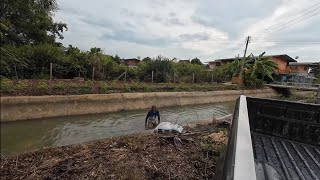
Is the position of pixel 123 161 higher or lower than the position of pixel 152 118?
higher

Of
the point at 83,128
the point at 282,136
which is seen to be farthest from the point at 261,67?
the point at 282,136

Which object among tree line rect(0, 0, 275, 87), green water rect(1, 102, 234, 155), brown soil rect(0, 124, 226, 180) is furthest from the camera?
tree line rect(0, 0, 275, 87)

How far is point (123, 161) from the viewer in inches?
165

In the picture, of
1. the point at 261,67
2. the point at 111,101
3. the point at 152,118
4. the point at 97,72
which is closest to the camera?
the point at 152,118

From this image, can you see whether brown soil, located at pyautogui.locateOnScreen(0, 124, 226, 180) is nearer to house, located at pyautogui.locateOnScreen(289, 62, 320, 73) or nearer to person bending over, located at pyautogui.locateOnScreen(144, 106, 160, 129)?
person bending over, located at pyautogui.locateOnScreen(144, 106, 160, 129)

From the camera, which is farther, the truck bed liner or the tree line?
the tree line

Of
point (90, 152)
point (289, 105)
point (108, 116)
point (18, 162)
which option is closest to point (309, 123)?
point (289, 105)

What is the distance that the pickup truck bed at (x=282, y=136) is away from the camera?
113 inches

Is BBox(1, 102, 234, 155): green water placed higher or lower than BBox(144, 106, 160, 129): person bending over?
lower

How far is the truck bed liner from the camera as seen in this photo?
9.71ft

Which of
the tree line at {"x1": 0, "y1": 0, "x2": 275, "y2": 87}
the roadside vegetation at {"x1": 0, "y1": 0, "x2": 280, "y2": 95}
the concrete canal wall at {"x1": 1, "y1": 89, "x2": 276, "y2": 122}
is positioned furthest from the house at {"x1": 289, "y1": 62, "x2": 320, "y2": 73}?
the concrete canal wall at {"x1": 1, "y1": 89, "x2": 276, "y2": 122}

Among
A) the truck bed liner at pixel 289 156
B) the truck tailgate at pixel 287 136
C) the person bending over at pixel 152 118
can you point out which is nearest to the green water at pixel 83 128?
the person bending over at pixel 152 118

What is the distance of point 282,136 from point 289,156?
2.53 feet

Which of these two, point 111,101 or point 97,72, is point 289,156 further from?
point 97,72
